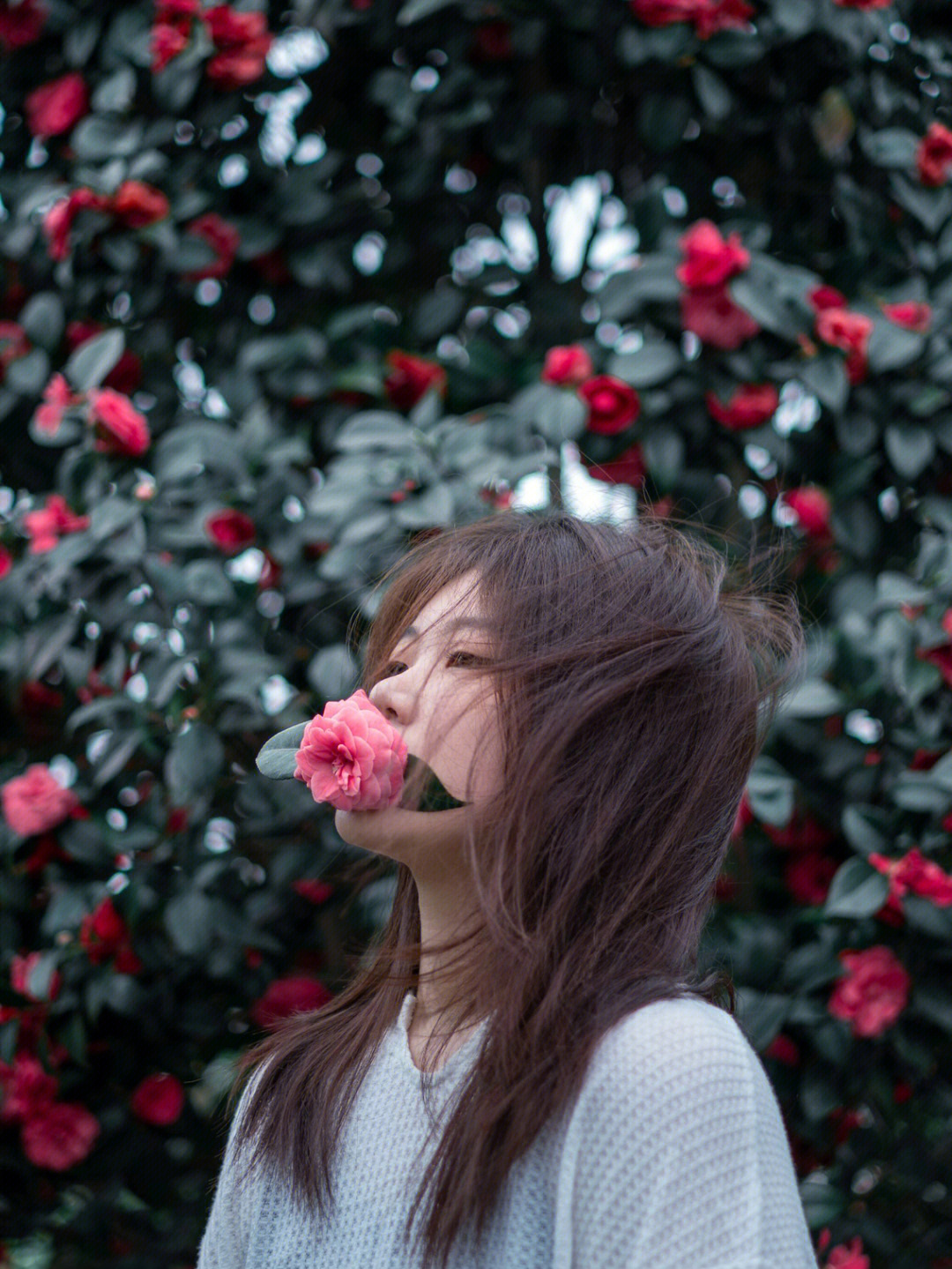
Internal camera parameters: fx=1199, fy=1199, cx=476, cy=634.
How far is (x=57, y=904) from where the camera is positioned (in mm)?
1306

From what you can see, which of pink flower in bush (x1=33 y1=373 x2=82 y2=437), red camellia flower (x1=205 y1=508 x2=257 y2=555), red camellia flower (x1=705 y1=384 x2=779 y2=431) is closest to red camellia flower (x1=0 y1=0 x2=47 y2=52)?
pink flower in bush (x1=33 y1=373 x2=82 y2=437)

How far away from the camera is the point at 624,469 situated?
1410mm

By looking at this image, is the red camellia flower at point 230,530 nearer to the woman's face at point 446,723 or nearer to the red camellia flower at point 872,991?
the woman's face at point 446,723

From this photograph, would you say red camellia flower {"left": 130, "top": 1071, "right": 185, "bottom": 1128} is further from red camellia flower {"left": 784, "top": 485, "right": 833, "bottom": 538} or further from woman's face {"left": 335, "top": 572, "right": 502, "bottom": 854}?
red camellia flower {"left": 784, "top": 485, "right": 833, "bottom": 538}

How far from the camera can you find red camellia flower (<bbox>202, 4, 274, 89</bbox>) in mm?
1420

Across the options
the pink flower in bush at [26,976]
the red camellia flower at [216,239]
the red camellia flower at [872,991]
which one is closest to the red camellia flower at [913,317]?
the red camellia flower at [872,991]

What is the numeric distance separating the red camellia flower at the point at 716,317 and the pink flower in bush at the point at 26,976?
997 millimetres

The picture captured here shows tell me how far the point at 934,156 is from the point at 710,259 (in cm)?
34

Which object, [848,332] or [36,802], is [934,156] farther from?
[36,802]

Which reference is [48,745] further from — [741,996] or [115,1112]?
[741,996]

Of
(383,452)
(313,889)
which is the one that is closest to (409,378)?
(383,452)

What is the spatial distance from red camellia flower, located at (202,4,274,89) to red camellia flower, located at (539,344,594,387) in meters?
0.52

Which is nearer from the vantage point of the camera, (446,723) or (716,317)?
(446,723)

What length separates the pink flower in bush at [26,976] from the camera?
4.25 feet
